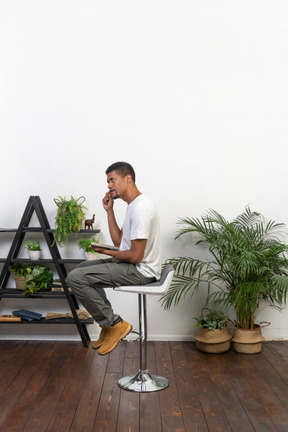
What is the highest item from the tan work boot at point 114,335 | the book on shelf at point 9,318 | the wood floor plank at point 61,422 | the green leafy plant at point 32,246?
the green leafy plant at point 32,246

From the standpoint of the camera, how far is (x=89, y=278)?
310 centimetres

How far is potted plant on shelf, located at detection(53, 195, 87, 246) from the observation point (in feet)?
13.4

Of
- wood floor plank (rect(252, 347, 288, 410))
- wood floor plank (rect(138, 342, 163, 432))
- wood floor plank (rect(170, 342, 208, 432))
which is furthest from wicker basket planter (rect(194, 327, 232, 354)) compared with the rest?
wood floor plank (rect(138, 342, 163, 432))

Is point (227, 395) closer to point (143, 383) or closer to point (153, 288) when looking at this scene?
point (143, 383)

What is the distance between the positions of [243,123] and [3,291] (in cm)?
246

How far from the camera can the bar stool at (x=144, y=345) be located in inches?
119

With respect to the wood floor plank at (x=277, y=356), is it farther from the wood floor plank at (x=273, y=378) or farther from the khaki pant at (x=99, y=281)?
the khaki pant at (x=99, y=281)

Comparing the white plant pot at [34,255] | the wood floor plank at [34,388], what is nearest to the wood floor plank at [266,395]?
the wood floor plank at [34,388]

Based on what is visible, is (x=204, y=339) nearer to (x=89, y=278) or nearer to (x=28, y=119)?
(x=89, y=278)

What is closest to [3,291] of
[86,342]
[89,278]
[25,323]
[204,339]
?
[25,323]

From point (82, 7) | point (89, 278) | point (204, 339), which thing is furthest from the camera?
point (82, 7)

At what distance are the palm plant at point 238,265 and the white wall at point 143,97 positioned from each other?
185 mm

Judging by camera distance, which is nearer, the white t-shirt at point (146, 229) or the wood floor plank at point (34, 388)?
the wood floor plank at point (34, 388)

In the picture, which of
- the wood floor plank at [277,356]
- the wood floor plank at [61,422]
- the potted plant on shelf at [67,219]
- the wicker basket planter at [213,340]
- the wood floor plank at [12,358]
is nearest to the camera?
the wood floor plank at [61,422]
